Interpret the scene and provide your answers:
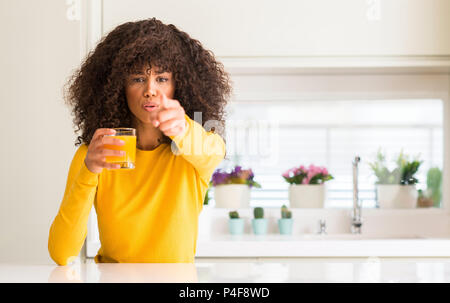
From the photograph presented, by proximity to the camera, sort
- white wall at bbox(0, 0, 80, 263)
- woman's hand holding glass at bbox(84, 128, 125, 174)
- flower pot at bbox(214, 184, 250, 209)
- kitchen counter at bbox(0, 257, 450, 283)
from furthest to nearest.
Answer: flower pot at bbox(214, 184, 250, 209)
white wall at bbox(0, 0, 80, 263)
woman's hand holding glass at bbox(84, 128, 125, 174)
kitchen counter at bbox(0, 257, 450, 283)

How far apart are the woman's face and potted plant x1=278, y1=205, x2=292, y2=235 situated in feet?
4.10

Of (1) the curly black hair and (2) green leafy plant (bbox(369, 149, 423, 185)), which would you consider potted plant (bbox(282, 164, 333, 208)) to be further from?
(1) the curly black hair

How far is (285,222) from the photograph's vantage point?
240cm

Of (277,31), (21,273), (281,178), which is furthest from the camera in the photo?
(281,178)

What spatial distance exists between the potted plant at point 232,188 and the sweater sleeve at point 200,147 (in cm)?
126

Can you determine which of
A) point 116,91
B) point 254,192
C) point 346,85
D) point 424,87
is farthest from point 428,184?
point 116,91

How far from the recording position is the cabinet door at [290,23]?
2.19m

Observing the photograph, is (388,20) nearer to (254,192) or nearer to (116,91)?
(254,192)

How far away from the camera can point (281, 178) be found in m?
2.64

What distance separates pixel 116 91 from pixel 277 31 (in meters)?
1.06

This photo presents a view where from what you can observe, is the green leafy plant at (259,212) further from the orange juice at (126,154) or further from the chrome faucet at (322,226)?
the orange juice at (126,154)

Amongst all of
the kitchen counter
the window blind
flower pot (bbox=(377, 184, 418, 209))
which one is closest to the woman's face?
the kitchen counter

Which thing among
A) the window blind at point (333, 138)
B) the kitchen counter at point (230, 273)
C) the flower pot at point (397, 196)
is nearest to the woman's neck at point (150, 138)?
the kitchen counter at point (230, 273)

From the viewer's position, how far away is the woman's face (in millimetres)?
1220
